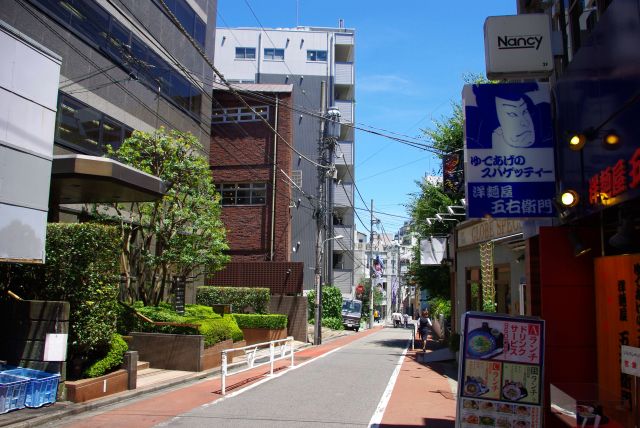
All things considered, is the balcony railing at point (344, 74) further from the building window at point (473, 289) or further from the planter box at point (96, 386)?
the planter box at point (96, 386)

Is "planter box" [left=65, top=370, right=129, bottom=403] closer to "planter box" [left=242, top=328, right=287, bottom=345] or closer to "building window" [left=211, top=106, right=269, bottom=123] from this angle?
"planter box" [left=242, top=328, right=287, bottom=345]

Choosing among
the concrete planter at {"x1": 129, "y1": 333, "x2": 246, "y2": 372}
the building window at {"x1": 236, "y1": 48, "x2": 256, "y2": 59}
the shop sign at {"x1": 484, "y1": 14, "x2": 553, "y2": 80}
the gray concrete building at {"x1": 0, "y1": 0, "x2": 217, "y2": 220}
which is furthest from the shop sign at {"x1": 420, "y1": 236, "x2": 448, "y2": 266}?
the building window at {"x1": 236, "y1": 48, "x2": 256, "y2": 59}

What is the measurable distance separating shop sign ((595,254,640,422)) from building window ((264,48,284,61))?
47.3 meters

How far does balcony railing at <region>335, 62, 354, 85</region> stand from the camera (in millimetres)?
50438

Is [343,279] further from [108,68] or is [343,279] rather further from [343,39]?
[108,68]

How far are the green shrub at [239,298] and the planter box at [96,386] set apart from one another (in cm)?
1602

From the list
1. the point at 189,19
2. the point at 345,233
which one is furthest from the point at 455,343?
the point at 345,233

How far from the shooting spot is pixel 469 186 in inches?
289

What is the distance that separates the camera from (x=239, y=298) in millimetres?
27500

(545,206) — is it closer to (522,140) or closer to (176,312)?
(522,140)

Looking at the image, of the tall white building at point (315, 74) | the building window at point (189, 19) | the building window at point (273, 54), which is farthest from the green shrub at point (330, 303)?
the building window at point (273, 54)

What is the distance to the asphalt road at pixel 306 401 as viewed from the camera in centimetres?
903

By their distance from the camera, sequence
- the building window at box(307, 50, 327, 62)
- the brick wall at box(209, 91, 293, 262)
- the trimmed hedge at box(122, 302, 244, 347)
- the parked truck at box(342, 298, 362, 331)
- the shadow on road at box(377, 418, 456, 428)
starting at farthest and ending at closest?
the building window at box(307, 50, 327, 62)
the parked truck at box(342, 298, 362, 331)
the brick wall at box(209, 91, 293, 262)
the trimmed hedge at box(122, 302, 244, 347)
the shadow on road at box(377, 418, 456, 428)

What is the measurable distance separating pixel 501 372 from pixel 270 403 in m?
5.30
